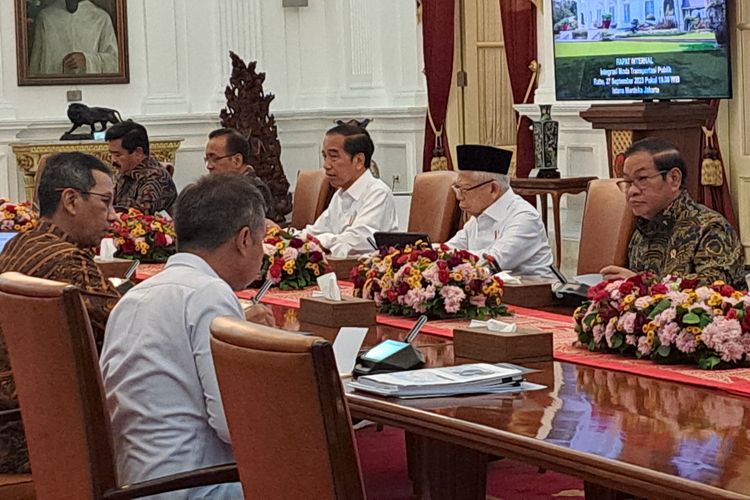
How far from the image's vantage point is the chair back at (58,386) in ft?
9.75

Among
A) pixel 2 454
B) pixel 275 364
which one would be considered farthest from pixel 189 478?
pixel 2 454

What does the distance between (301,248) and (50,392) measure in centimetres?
207

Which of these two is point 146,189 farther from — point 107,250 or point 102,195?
point 102,195

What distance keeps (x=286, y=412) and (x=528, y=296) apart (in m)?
2.26

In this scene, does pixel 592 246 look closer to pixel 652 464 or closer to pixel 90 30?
pixel 652 464

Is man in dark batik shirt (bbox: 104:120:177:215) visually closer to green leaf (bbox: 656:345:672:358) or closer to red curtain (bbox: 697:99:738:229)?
red curtain (bbox: 697:99:738:229)

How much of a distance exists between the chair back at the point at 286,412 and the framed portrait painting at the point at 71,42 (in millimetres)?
9715

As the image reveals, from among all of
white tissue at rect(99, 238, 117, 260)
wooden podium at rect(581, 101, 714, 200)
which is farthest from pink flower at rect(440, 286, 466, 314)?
wooden podium at rect(581, 101, 714, 200)

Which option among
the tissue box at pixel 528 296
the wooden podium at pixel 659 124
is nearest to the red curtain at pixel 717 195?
the wooden podium at pixel 659 124

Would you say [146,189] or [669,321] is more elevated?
[146,189]

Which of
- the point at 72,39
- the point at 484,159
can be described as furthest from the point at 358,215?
the point at 72,39

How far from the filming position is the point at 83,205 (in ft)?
Result: 13.0

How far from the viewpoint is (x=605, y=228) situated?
5.39 m

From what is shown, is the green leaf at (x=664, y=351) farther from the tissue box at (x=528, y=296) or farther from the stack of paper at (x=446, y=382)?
the tissue box at (x=528, y=296)
